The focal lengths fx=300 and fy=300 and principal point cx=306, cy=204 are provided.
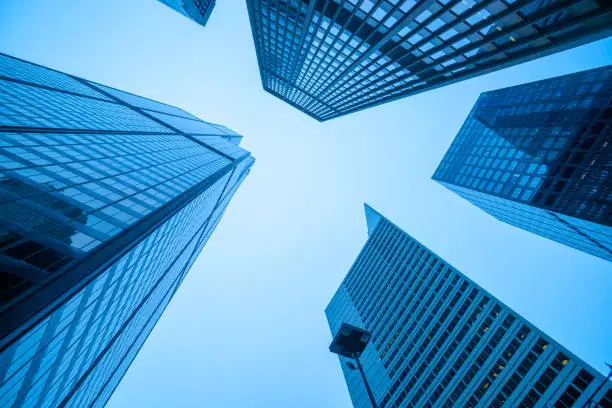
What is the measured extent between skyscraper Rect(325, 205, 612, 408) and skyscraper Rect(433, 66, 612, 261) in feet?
53.8

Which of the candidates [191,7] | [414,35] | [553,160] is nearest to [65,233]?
[414,35]

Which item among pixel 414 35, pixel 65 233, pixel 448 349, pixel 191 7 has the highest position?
pixel 191 7

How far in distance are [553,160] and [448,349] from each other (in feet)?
118

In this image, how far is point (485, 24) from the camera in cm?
2019

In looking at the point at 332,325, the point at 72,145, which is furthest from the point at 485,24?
the point at 332,325

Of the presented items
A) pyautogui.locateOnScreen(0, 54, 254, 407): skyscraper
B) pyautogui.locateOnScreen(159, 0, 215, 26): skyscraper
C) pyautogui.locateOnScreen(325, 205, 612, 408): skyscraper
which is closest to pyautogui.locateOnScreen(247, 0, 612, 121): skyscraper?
pyautogui.locateOnScreen(0, 54, 254, 407): skyscraper

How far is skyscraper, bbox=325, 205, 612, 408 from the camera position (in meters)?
35.6

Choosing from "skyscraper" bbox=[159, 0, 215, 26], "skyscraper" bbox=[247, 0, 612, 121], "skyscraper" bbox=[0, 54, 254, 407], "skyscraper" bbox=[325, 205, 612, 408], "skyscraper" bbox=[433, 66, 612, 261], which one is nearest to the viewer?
"skyscraper" bbox=[0, 54, 254, 407]

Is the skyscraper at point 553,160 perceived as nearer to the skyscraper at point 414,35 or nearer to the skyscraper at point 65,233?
the skyscraper at point 414,35

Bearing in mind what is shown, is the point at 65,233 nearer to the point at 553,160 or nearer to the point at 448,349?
the point at 448,349

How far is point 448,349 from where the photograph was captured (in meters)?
52.1

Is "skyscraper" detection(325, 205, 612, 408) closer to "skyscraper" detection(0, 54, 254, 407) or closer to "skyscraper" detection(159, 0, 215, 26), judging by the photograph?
"skyscraper" detection(0, 54, 254, 407)

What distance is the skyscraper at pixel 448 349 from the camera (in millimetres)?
35594

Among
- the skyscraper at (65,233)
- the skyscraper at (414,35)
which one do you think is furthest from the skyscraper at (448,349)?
the skyscraper at (65,233)
